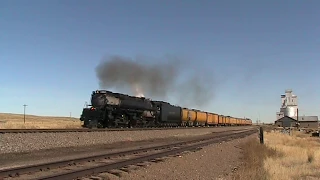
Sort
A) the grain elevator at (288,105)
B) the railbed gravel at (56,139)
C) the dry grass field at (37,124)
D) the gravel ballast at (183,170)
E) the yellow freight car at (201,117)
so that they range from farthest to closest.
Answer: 1. the grain elevator at (288,105)
2. the yellow freight car at (201,117)
3. the dry grass field at (37,124)
4. the railbed gravel at (56,139)
5. the gravel ballast at (183,170)

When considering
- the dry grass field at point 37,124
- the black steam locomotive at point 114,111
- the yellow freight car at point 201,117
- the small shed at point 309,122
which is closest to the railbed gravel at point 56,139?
the black steam locomotive at point 114,111

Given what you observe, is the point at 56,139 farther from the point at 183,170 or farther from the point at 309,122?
the point at 309,122

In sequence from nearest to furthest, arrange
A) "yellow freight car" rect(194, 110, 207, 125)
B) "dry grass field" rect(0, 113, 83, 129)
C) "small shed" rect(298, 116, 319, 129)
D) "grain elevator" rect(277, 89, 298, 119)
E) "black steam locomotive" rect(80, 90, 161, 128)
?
"black steam locomotive" rect(80, 90, 161, 128) < "dry grass field" rect(0, 113, 83, 129) < "yellow freight car" rect(194, 110, 207, 125) < "small shed" rect(298, 116, 319, 129) < "grain elevator" rect(277, 89, 298, 119)

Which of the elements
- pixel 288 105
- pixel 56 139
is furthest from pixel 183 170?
pixel 288 105

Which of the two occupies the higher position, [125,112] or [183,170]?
[125,112]

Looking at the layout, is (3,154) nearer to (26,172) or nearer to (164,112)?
(26,172)

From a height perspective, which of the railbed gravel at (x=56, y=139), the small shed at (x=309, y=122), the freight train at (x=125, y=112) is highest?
the freight train at (x=125, y=112)

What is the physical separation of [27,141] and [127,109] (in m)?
17.2

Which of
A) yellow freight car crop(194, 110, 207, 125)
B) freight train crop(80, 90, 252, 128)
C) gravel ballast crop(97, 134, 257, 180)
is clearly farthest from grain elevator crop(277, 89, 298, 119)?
gravel ballast crop(97, 134, 257, 180)

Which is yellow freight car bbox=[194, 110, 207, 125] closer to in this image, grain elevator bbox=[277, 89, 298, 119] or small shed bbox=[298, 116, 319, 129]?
small shed bbox=[298, 116, 319, 129]

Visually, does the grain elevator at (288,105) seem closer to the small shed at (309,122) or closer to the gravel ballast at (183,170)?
the small shed at (309,122)

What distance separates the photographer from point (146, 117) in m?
40.2

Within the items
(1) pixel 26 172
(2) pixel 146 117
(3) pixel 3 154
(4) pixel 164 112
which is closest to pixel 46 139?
(3) pixel 3 154

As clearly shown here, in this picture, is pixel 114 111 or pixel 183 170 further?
pixel 114 111
